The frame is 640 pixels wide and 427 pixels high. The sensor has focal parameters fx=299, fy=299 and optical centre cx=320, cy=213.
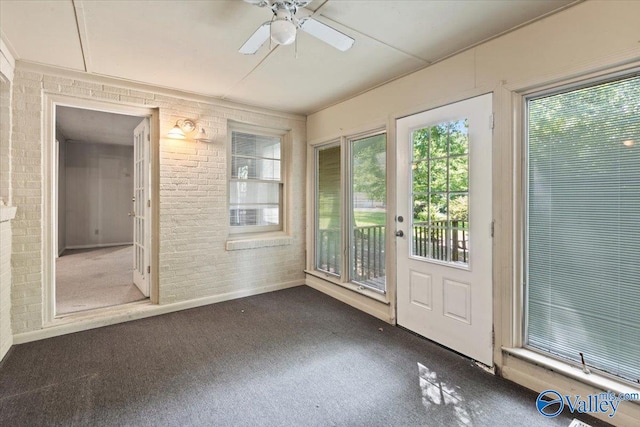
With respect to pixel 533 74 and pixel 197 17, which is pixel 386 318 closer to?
pixel 533 74

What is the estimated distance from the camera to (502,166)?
2139 mm

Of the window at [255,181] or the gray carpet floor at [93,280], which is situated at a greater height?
the window at [255,181]

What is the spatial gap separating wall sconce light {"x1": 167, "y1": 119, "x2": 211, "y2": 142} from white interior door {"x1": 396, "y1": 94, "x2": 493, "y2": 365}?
2.17 meters

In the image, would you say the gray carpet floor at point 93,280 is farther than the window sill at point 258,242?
No

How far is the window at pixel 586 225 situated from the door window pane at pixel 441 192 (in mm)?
454

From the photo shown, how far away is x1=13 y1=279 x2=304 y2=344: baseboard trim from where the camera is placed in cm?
268

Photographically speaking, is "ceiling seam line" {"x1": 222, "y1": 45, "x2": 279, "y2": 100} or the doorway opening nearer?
"ceiling seam line" {"x1": 222, "y1": 45, "x2": 279, "y2": 100}

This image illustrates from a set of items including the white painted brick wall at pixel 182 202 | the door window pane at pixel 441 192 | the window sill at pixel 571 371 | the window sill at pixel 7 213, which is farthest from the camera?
the white painted brick wall at pixel 182 202

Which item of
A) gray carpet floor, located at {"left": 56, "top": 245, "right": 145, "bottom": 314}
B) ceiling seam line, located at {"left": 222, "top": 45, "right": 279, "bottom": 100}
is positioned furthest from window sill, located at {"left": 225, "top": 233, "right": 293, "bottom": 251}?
ceiling seam line, located at {"left": 222, "top": 45, "right": 279, "bottom": 100}

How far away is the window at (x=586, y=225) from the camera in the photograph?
1696mm

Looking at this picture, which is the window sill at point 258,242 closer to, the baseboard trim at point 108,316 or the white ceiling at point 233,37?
the baseboard trim at point 108,316

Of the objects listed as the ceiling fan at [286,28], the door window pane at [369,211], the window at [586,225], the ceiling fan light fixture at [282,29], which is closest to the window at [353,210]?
the door window pane at [369,211]

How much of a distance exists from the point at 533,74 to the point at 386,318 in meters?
2.38

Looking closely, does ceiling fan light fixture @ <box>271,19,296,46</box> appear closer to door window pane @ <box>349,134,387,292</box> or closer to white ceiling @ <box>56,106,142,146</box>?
door window pane @ <box>349,134,387,292</box>
